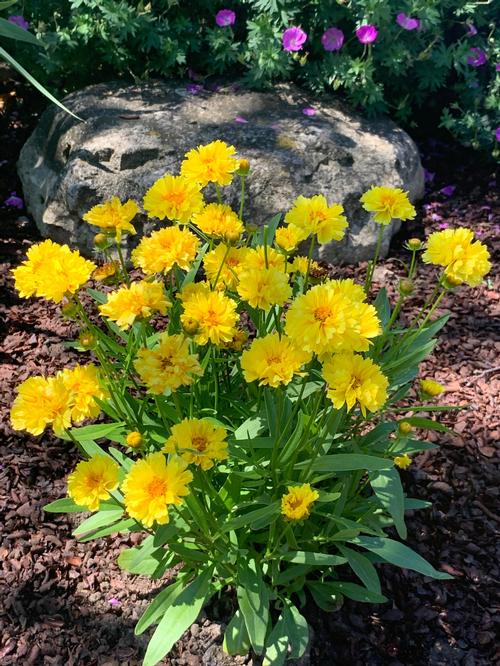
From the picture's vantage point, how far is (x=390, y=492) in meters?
1.85

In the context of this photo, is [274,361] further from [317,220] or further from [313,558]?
[313,558]

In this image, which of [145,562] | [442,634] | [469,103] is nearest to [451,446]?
[442,634]

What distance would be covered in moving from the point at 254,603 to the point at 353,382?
0.77m

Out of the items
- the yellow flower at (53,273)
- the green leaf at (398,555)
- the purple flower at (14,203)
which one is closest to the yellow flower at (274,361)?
A: the yellow flower at (53,273)

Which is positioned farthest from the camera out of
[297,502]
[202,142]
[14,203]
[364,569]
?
[14,203]

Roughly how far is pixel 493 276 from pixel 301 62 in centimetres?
182

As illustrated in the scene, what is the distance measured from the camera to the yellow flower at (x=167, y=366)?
1.41 metres

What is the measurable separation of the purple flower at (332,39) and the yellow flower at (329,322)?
324 cm

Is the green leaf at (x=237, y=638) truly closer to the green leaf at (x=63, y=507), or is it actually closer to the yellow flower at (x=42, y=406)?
the green leaf at (x=63, y=507)

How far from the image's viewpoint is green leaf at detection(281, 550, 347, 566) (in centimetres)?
172

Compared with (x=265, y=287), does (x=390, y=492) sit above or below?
below

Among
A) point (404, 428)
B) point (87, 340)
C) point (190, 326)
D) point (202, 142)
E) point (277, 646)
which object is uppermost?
point (190, 326)

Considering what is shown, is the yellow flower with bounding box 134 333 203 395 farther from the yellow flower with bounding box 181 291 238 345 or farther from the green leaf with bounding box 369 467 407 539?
the green leaf with bounding box 369 467 407 539

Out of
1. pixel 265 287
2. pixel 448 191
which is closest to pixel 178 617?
pixel 265 287
